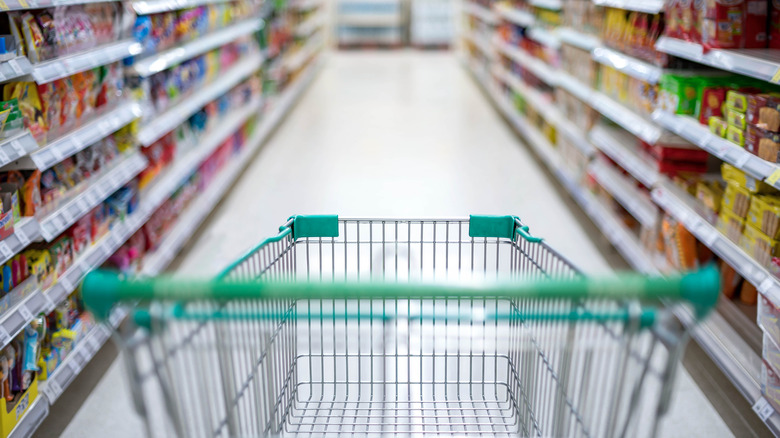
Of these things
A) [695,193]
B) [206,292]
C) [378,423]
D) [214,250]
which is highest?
[206,292]

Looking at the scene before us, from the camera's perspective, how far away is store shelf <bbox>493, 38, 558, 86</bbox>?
5723 millimetres

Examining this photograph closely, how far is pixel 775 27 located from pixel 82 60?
276cm

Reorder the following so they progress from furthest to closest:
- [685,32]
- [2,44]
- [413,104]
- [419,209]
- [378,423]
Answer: [413,104] < [419,209] < [685,32] < [2,44] < [378,423]

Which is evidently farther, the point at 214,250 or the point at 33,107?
the point at 214,250

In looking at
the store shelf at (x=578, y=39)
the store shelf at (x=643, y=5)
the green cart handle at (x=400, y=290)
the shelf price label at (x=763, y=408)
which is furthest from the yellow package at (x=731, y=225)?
the store shelf at (x=578, y=39)

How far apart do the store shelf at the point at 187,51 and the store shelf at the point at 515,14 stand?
2604mm

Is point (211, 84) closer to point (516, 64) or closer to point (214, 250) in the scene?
point (214, 250)

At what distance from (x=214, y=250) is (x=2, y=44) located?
2.09 meters

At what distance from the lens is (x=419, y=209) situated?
4965 mm

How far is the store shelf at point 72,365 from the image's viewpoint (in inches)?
93.4

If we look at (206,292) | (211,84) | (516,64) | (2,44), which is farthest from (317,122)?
(206,292)

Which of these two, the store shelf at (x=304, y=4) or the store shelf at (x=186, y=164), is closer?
the store shelf at (x=186, y=164)

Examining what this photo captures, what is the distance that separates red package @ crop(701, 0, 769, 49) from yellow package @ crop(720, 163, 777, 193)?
515 millimetres

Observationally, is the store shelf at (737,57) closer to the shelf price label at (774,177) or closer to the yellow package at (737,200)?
the shelf price label at (774,177)
